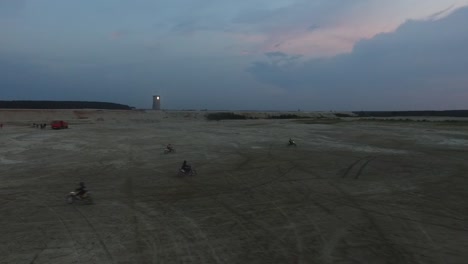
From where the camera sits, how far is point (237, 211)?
1377 centimetres

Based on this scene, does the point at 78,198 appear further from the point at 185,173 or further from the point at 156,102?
the point at 156,102

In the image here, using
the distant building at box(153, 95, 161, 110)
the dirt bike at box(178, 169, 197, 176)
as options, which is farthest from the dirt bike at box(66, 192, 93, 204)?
the distant building at box(153, 95, 161, 110)

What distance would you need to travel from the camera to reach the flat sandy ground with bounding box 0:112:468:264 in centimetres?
998

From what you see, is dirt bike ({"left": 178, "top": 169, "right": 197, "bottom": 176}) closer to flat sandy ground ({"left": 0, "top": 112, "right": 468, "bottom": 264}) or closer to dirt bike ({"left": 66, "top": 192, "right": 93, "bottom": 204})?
flat sandy ground ({"left": 0, "top": 112, "right": 468, "bottom": 264})

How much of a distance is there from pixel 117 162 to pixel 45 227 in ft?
43.5

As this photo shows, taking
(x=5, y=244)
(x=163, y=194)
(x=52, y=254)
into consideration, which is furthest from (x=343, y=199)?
(x=5, y=244)

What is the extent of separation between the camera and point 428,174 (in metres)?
21.3

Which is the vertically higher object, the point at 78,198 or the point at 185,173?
the point at 185,173

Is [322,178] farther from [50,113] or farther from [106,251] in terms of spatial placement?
[50,113]

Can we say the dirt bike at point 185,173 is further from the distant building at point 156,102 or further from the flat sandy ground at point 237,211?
the distant building at point 156,102

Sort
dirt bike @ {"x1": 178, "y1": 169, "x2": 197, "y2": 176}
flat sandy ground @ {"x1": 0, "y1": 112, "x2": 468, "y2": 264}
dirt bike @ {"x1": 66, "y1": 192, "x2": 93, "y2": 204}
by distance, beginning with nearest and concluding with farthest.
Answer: flat sandy ground @ {"x1": 0, "y1": 112, "x2": 468, "y2": 264} → dirt bike @ {"x1": 66, "y1": 192, "x2": 93, "y2": 204} → dirt bike @ {"x1": 178, "y1": 169, "x2": 197, "y2": 176}

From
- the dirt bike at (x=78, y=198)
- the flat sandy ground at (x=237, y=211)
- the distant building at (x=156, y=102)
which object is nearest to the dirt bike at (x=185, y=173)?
the flat sandy ground at (x=237, y=211)

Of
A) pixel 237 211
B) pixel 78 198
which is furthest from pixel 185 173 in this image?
pixel 237 211

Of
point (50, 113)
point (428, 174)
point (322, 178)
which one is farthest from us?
point (50, 113)
